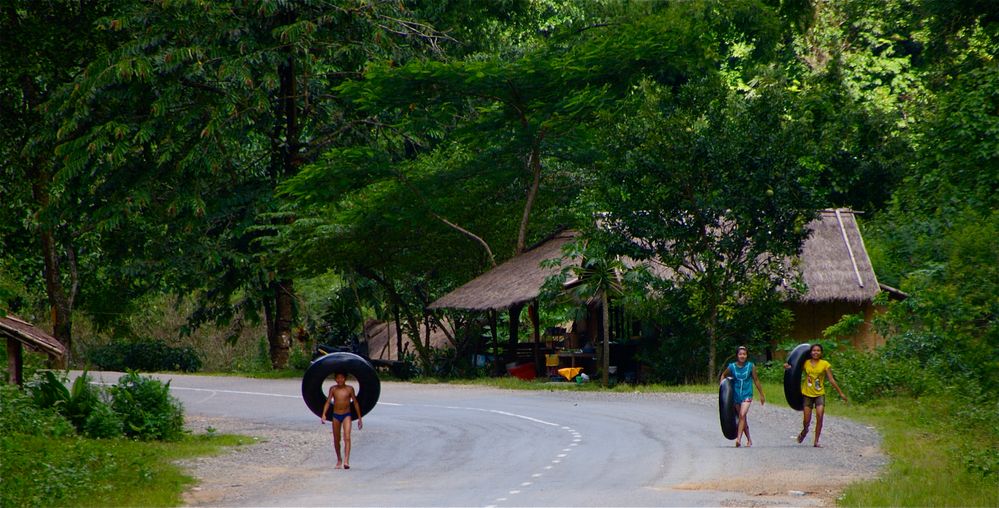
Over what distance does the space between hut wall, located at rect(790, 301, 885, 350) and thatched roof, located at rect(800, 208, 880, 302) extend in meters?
0.80

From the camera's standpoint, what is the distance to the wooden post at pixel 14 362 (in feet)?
62.1

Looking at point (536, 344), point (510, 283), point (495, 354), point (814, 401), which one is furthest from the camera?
point (495, 354)

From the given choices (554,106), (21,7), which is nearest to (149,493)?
(21,7)

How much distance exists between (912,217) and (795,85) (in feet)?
41.0

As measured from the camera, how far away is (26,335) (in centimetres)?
1823

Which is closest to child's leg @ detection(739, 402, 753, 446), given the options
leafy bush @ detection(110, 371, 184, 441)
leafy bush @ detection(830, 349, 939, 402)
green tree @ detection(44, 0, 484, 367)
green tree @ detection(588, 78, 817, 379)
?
leafy bush @ detection(830, 349, 939, 402)

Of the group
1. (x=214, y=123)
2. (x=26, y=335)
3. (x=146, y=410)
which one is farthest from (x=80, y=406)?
(x=214, y=123)

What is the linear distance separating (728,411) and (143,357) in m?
27.3

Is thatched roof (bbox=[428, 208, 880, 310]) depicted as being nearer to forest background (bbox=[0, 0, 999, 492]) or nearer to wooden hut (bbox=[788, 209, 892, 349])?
wooden hut (bbox=[788, 209, 892, 349])

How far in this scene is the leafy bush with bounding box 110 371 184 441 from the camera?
1794cm

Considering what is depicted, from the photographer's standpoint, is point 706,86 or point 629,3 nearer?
point 706,86

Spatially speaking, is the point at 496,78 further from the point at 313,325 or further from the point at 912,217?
the point at 313,325

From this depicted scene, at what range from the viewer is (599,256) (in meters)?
26.4

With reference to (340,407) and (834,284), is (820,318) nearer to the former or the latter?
(834,284)
